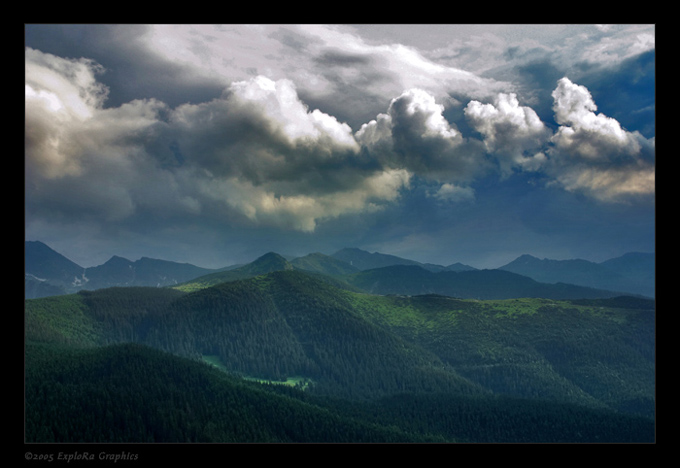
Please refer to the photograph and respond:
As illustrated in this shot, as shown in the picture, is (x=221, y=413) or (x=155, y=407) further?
(x=221, y=413)

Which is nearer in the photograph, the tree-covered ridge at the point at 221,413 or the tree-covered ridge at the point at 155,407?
the tree-covered ridge at the point at 155,407

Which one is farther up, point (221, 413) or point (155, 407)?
point (155, 407)

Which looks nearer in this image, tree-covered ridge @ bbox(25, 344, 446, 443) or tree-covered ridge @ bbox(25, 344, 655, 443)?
tree-covered ridge @ bbox(25, 344, 446, 443)
